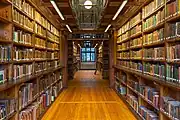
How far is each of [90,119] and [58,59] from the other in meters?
4.98

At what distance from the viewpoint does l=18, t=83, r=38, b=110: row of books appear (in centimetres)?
393

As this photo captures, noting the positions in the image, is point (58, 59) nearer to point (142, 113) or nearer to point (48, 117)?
point (48, 117)

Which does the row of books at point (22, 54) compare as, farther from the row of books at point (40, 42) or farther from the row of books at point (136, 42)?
the row of books at point (136, 42)

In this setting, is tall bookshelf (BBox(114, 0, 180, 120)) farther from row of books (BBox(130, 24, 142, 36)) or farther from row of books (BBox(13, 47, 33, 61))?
row of books (BBox(13, 47, 33, 61))

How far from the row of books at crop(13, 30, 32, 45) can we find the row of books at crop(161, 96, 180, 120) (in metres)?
2.63

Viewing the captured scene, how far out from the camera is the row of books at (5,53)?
3337mm

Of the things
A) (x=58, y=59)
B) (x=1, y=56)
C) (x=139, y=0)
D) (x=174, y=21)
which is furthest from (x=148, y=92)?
(x=58, y=59)

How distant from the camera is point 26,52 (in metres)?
4.77

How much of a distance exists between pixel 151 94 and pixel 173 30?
137cm

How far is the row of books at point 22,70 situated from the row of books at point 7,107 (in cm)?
61

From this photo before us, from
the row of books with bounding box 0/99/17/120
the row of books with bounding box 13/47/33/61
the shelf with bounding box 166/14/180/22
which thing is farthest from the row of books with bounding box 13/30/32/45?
the shelf with bounding box 166/14/180/22

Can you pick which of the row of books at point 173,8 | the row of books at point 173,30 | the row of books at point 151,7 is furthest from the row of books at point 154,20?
the row of books at point 173,30

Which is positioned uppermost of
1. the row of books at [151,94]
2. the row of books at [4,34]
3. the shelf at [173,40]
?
the row of books at [4,34]

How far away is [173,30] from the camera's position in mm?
3504
